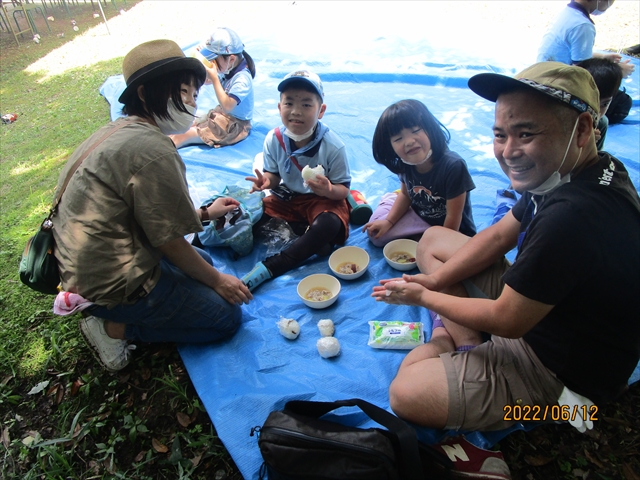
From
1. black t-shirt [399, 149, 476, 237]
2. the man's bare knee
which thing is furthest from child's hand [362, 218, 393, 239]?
the man's bare knee

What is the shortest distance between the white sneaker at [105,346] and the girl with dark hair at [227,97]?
107 inches

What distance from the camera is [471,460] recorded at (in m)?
1.83

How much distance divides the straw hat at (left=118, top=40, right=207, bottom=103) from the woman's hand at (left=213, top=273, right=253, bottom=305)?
4.03 ft

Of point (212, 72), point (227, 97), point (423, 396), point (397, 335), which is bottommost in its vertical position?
point (397, 335)

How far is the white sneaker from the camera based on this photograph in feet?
8.29

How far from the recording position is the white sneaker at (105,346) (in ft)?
8.29

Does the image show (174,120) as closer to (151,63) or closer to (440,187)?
(151,63)

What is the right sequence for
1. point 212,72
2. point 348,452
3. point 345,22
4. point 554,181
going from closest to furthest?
point 554,181 < point 348,452 < point 212,72 < point 345,22

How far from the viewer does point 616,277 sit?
4.87 ft

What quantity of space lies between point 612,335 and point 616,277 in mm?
295

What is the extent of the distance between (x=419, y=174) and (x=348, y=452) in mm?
2035

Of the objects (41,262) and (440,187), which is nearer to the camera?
(41,262)

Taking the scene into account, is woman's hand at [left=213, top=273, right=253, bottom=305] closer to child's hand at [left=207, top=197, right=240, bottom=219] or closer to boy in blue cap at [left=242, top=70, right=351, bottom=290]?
boy in blue cap at [left=242, top=70, right=351, bottom=290]

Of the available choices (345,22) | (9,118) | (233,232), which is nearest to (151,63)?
(233,232)
